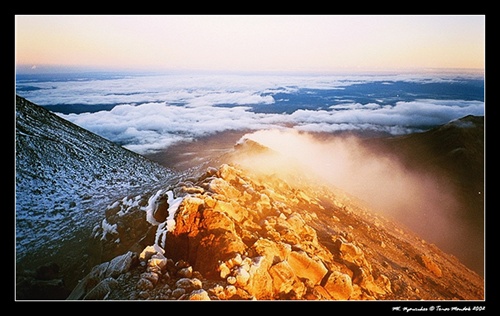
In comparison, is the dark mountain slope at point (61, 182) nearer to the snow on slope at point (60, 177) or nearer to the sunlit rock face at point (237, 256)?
the snow on slope at point (60, 177)

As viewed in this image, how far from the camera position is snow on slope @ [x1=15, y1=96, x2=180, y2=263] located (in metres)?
9.65

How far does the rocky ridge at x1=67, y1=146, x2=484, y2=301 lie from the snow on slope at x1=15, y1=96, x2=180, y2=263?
1.64m

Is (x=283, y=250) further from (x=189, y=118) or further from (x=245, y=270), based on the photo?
(x=189, y=118)

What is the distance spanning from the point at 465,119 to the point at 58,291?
4507 cm

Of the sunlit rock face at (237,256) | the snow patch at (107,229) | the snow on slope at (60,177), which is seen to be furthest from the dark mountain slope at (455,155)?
the snow patch at (107,229)

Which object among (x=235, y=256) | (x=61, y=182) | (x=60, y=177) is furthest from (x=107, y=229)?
(x=60, y=177)

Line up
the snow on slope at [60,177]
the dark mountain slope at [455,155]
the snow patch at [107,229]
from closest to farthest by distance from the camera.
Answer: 1. the snow patch at [107,229]
2. the snow on slope at [60,177]
3. the dark mountain slope at [455,155]

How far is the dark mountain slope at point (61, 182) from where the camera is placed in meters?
8.85

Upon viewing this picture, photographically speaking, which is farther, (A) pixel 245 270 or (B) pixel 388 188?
A: (B) pixel 388 188

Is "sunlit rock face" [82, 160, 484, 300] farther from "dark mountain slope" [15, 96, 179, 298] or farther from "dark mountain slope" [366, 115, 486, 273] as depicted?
"dark mountain slope" [366, 115, 486, 273]

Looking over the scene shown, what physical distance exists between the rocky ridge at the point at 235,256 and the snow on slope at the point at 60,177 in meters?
1.64

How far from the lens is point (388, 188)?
1219 inches

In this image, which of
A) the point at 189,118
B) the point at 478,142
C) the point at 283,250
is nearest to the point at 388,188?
the point at 478,142

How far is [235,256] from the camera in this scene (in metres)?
6.14
